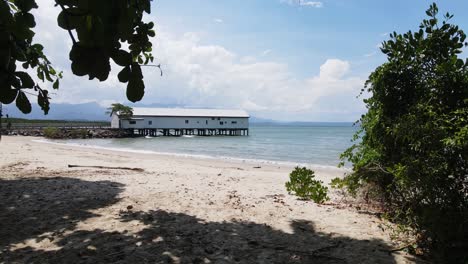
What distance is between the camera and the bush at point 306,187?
7.11 m

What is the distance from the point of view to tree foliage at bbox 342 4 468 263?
3.80m

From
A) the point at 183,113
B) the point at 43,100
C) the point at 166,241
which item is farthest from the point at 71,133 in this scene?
the point at 43,100

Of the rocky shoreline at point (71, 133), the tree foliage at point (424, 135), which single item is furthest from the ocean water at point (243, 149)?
the tree foliage at point (424, 135)

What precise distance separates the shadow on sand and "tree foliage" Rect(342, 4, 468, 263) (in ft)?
2.49

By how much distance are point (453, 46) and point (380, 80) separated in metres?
1.08

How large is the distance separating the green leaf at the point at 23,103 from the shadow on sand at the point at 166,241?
231cm

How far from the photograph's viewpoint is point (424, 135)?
4.05 m

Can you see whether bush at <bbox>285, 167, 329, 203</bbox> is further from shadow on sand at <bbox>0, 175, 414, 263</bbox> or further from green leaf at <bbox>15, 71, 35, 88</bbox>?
green leaf at <bbox>15, 71, 35, 88</bbox>

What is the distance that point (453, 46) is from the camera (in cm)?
489

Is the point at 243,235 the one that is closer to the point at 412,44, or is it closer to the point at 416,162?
the point at 416,162

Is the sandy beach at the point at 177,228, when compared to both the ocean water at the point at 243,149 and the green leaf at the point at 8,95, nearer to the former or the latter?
the green leaf at the point at 8,95

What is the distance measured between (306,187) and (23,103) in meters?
6.33

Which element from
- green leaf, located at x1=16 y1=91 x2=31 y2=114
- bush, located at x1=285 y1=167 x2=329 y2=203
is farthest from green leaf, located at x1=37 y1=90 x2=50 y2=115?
bush, located at x1=285 y1=167 x2=329 y2=203

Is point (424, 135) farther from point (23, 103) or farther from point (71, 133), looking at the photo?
point (71, 133)
